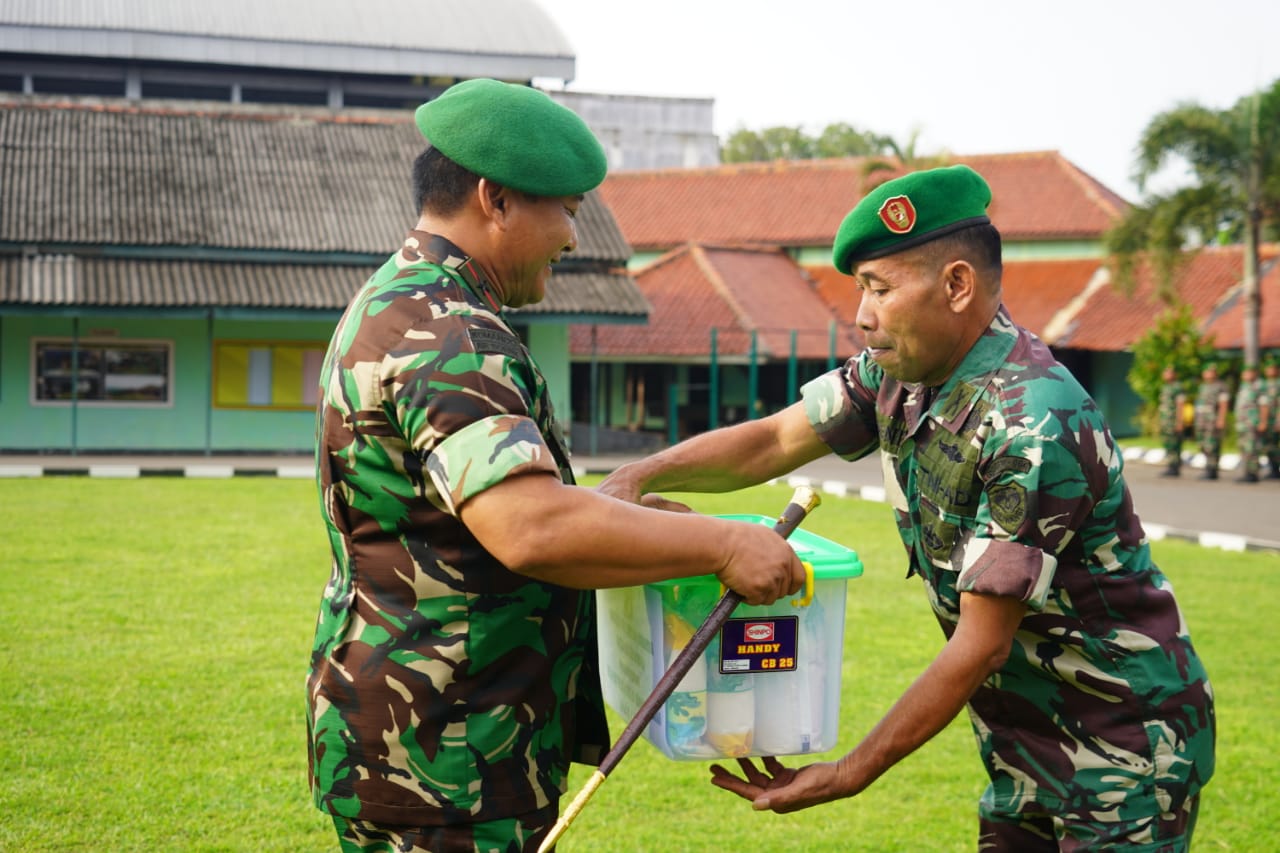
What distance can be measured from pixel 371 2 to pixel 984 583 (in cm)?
3775

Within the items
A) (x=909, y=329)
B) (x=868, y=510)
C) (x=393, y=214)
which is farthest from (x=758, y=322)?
(x=909, y=329)

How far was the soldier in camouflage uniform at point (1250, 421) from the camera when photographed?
2073cm

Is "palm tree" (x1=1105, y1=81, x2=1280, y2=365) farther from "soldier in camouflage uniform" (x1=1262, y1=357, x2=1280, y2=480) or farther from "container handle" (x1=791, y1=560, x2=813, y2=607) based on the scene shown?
"container handle" (x1=791, y1=560, x2=813, y2=607)

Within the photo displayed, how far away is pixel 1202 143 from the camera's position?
26.2 m

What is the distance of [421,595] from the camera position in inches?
98.3

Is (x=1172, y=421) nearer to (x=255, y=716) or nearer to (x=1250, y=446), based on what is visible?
(x=1250, y=446)

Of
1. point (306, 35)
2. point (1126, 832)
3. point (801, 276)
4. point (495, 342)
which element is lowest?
point (1126, 832)

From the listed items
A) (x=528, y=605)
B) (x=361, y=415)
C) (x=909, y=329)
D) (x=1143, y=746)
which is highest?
(x=909, y=329)

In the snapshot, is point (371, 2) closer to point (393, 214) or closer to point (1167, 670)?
point (393, 214)

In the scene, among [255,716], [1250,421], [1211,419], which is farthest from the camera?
[1211,419]

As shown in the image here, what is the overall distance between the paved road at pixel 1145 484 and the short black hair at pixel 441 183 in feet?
40.7

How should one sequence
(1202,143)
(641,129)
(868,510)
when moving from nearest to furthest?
(868,510) → (1202,143) → (641,129)

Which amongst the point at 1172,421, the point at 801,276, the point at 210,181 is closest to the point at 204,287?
the point at 210,181

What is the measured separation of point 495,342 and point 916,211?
Result: 3.09ft
